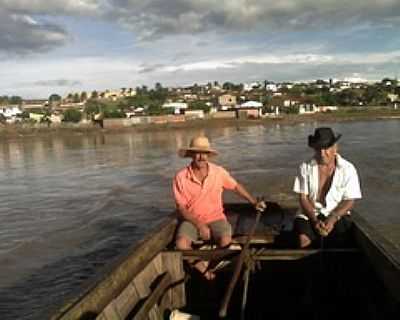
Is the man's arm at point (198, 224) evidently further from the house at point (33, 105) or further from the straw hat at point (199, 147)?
the house at point (33, 105)

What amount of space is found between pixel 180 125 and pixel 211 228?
7127 centimetres

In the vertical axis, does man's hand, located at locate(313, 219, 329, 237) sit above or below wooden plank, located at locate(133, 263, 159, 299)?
above

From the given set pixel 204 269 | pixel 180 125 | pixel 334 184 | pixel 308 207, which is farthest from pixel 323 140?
pixel 180 125

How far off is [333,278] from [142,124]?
251 ft

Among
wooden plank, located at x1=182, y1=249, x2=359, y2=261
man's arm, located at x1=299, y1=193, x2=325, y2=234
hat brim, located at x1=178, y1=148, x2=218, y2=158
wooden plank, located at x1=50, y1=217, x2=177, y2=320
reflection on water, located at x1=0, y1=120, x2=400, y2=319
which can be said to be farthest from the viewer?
reflection on water, located at x1=0, y1=120, x2=400, y2=319

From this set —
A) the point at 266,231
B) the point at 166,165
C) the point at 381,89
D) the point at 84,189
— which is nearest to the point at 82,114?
the point at 381,89

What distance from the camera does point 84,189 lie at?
19.9 m

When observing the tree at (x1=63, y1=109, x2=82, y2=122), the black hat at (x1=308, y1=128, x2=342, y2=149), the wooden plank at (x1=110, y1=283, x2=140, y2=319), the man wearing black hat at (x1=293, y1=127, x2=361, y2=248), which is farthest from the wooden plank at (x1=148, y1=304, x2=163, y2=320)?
the tree at (x1=63, y1=109, x2=82, y2=122)

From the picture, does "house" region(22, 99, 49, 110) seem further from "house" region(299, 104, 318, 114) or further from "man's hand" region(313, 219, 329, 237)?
"man's hand" region(313, 219, 329, 237)

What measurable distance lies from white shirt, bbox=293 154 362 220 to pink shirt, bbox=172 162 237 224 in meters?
0.84

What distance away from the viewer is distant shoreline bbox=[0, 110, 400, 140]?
76188mm

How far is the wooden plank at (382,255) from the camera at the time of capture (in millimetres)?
4078

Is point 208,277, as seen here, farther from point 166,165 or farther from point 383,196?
point 166,165

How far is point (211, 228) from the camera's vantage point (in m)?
5.86
